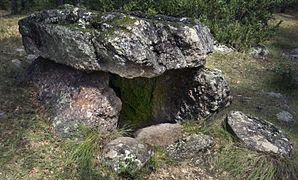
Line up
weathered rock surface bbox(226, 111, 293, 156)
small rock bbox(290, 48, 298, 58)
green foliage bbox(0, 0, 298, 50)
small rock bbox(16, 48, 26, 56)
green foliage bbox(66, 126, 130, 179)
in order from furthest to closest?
small rock bbox(290, 48, 298, 58) < green foliage bbox(0, 0, 298, 50) < small rock bbox(16, 48, 26, 56) < weathered rock surface bbox(226, 111, 293, 156) < green foliage bbox(66, 126, 130, 179)

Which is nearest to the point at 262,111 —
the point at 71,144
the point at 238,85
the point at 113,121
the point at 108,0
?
the point at 238,85

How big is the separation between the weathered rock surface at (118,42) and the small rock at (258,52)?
545 cm

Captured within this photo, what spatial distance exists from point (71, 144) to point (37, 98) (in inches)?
52.5

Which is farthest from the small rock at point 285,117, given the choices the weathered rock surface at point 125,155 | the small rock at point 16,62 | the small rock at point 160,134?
the small rock at point 16,62

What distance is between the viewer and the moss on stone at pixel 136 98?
671cm

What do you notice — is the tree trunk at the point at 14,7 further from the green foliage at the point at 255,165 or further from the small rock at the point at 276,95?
the green foliage at the point at 255,165

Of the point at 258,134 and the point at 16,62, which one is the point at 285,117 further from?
the point at 16,62

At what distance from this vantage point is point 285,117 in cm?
735

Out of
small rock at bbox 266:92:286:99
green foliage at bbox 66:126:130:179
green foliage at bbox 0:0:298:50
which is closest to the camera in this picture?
green foliage at bbox 66:126:130:179

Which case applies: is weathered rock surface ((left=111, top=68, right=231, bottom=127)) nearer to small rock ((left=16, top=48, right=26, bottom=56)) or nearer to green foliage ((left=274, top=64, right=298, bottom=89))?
green foliage ((left=274, top=64, right=298, bottom=89))

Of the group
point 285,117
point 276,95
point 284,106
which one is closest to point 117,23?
point 285,117

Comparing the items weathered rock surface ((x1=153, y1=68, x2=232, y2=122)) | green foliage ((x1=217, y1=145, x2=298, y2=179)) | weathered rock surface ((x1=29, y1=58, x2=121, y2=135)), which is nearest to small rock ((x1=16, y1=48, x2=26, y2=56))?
weathered rock surface ((x1=29, y1=58, x2=121, y2=135))

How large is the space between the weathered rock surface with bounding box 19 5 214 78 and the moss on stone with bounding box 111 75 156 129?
1077mm

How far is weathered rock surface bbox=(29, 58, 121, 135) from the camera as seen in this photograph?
570 cm
